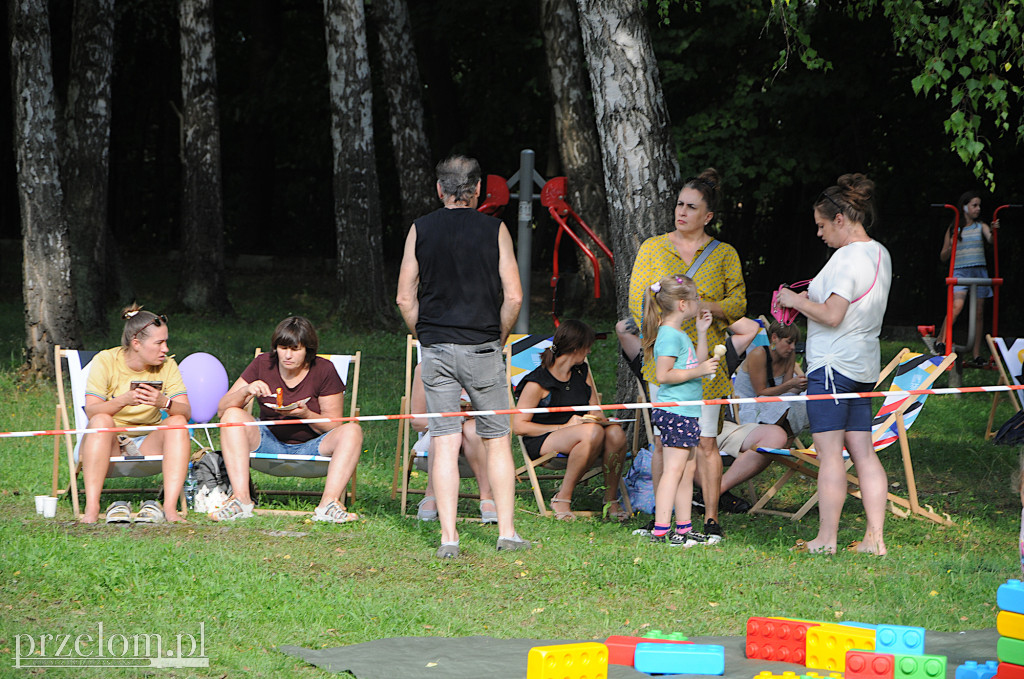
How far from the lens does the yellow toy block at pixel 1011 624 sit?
3375 millimetres

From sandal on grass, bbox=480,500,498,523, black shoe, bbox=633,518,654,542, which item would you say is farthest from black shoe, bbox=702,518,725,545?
sandal on grass, bbox=480,500,498,523

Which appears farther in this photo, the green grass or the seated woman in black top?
the seated woman in black top

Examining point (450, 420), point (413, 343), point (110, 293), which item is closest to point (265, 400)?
point (413, 343)

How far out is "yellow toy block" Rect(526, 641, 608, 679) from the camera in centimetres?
350

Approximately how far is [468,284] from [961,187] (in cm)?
1512

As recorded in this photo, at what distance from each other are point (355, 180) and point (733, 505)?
28.4 feet

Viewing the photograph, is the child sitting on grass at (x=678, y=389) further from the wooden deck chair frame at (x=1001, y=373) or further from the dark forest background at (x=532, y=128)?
the dark forest background at (x=532, y=128)

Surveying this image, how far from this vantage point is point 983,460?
7801 mm

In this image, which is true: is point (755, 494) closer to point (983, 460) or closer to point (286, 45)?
point (983, 460)

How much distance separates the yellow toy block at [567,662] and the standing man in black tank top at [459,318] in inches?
67.6

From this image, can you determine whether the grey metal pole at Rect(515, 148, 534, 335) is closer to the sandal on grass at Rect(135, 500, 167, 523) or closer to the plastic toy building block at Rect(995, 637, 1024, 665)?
the sandal on grass at Rect(135, 500, 167, 523)

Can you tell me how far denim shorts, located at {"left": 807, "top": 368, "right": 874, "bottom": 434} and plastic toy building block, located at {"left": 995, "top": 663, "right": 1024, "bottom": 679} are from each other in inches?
79.0

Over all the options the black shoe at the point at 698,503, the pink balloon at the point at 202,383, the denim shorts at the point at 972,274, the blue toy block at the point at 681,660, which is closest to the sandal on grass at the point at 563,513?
the black shoe at the point at 698,503

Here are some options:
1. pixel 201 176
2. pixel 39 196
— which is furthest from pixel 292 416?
pixel 201 176
